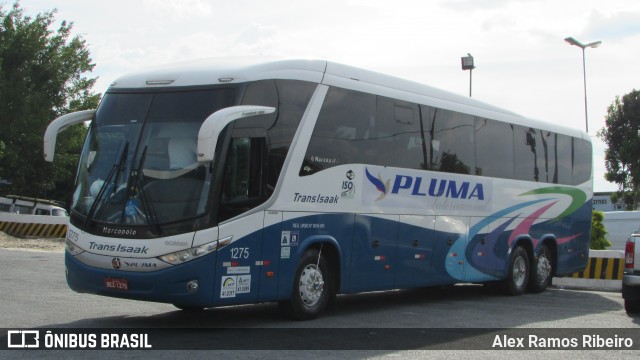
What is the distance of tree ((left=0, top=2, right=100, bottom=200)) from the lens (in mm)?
40281

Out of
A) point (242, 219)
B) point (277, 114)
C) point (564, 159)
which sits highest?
point (564, 159)

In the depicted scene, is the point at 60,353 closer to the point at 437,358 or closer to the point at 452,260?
the point at 437,358

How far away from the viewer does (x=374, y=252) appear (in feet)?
40.8

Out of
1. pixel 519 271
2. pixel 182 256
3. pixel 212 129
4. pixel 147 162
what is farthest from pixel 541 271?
pixel 212 129

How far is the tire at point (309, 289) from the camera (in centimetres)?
1102

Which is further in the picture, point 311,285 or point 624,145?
point 624,145

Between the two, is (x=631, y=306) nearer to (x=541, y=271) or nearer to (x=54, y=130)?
(x=541, y=271)

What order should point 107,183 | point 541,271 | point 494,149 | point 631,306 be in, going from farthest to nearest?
point 541,271 < point 494,149 < point 631,306 < point 107,183

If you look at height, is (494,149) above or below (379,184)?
above

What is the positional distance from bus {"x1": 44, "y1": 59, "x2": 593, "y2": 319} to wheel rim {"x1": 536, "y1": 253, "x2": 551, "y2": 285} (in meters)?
3.19

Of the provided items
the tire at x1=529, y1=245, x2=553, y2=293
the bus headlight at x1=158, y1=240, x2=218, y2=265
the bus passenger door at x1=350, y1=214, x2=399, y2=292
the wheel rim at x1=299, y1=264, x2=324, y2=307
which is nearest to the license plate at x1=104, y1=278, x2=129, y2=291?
the bus headlight at x1=158, y1=240, x2=218, y2=265

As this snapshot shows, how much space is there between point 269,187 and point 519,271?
826cm

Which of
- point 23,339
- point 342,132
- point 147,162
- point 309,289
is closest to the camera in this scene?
point 23,339

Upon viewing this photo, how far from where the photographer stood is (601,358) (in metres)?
8.88
